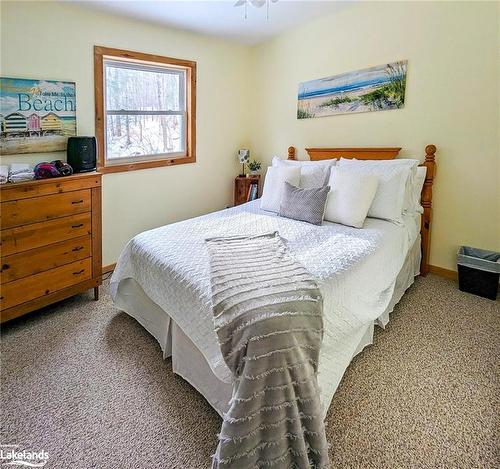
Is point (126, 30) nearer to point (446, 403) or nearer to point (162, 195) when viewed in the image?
point (162, 195)

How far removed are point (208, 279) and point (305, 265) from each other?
0.51 meters

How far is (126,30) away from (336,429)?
11.5 feet

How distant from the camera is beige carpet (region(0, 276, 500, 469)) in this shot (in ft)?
4.56

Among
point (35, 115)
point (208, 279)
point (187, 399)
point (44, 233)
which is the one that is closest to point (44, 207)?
point (44, 233)

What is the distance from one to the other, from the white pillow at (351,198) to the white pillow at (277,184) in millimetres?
420

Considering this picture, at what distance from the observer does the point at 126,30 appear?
3.05m

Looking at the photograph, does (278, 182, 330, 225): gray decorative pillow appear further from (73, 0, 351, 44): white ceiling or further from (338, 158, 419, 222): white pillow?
(73, 0, 351, 44): white ceiling

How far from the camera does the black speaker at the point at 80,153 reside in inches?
105

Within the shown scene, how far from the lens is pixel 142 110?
3.43 meters

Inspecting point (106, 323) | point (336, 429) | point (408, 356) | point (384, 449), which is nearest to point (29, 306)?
point (106, 323)

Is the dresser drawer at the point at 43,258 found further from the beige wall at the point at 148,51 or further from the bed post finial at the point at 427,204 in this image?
the bed post finial at the point at 427,204

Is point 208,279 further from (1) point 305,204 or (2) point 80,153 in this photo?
(2) point 80,153

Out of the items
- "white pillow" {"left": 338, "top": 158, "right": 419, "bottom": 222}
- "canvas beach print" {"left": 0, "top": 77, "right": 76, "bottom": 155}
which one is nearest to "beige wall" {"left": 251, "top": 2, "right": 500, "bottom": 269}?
"white pillow" {"left": 338, "top": 158, "right": 419, "bottom": 222}

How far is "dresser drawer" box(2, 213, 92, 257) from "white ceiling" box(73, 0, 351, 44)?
1788mm
